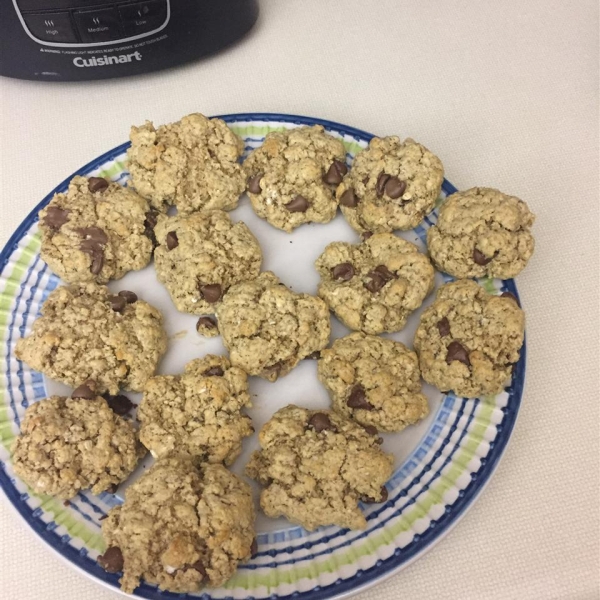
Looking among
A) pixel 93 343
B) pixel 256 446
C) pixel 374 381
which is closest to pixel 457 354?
pixel 374 381

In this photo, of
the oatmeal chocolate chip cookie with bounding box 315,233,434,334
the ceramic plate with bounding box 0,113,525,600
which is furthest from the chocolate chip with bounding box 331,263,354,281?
the ceramic plate with bounding box 0,113,525,600

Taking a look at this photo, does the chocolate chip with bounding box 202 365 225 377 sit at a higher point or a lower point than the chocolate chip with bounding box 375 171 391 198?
lower

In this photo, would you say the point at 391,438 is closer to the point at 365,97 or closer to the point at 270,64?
the point at 365,97

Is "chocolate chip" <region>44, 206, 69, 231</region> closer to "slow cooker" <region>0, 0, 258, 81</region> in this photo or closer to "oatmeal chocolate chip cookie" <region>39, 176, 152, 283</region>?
"oatmeal chocolate chip cookie" <region>39, 176, 152, 283</region>

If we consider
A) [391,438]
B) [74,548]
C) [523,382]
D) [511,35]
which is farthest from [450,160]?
[74,548]

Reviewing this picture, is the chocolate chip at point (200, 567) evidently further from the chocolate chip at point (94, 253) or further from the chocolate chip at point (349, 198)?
the chocolate chip at point (349, 198)
